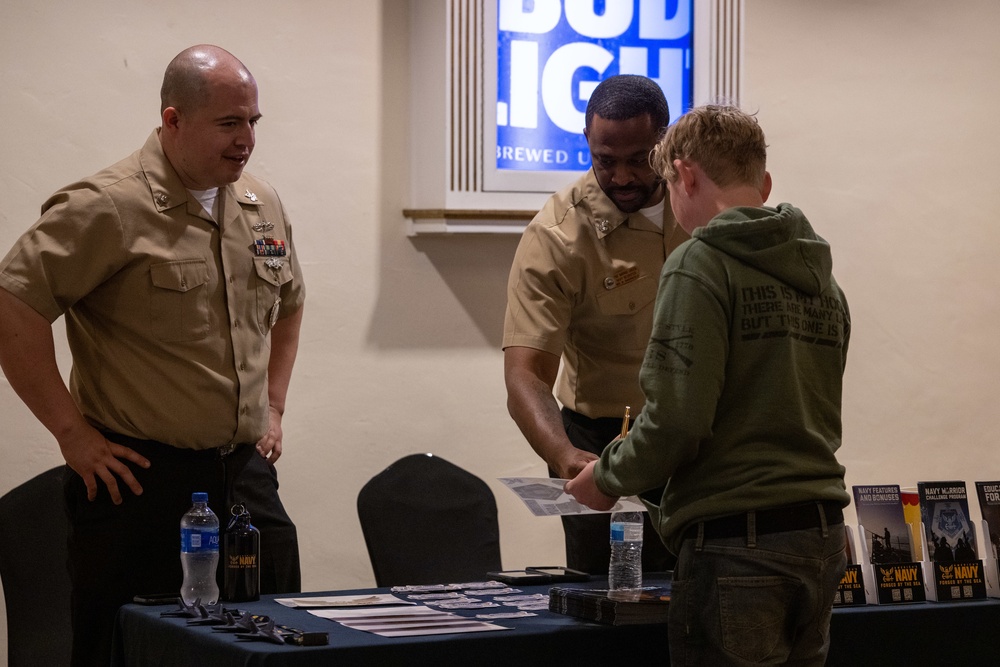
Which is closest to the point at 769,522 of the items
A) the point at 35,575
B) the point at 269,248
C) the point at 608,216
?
the point at 608,216

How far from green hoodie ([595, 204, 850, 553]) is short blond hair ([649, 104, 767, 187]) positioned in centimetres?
10

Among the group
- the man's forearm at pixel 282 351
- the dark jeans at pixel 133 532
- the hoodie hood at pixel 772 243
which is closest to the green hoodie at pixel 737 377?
the hoodie hood at pixel 772 243

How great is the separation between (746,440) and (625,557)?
77 cm

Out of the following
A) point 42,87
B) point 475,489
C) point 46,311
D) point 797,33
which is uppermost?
point 797,33

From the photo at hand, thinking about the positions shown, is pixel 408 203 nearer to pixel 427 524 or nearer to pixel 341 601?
pixel 427 524

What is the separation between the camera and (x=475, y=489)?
3699 mm

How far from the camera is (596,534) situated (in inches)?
119

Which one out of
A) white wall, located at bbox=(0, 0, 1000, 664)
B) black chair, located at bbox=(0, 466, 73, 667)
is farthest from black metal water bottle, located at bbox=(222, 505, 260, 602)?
white wall, located at bbox=(0, 0, 1000, 664)

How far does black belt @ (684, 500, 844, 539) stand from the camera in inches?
74.9

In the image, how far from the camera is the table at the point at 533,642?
1953 mm

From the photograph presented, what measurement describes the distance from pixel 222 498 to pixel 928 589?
5.27 ft

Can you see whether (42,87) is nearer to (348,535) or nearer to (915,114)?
(348,535)

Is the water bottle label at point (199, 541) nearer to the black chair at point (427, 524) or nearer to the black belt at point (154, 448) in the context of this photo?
the black belt at point (154, 448)

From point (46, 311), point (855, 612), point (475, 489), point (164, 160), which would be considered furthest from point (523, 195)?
point (855, 612)
